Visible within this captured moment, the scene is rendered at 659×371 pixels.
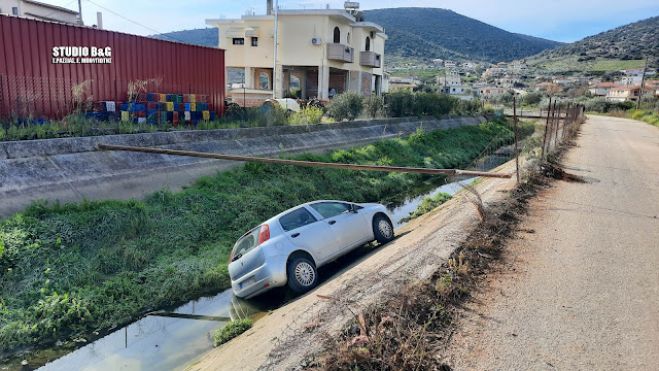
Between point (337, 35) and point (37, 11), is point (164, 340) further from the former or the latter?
point (337, 35)

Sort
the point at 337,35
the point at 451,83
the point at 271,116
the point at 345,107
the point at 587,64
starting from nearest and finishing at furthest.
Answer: the point at 271,116, the point at 345,107, the point at 337,35, the point at 451,83, the point at 587,64

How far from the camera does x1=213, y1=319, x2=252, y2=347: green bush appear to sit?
7.63 meters

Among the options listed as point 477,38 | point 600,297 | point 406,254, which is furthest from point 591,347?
point 477,38

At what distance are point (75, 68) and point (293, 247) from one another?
441 inches

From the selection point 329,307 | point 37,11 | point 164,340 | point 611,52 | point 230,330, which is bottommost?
point 164,340

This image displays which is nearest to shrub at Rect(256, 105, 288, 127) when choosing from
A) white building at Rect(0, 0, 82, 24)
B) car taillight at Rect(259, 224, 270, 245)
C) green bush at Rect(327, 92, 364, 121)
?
green bush at Rect(327, 92, 364, 121)

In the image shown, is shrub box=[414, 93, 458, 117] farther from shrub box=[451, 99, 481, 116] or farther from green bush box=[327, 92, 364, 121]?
green bush box=[327, 92, 364, 121]

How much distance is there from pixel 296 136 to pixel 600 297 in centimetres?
1546

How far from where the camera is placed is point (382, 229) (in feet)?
36.1

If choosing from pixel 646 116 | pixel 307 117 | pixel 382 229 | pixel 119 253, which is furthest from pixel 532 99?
pixel 119 253

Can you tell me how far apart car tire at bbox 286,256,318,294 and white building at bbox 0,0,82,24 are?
28392mm

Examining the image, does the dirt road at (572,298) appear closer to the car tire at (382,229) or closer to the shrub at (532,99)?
the car tire at (382,229)

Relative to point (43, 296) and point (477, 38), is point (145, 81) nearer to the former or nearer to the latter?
point (43, 296)

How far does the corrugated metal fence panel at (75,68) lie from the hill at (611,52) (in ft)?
469
